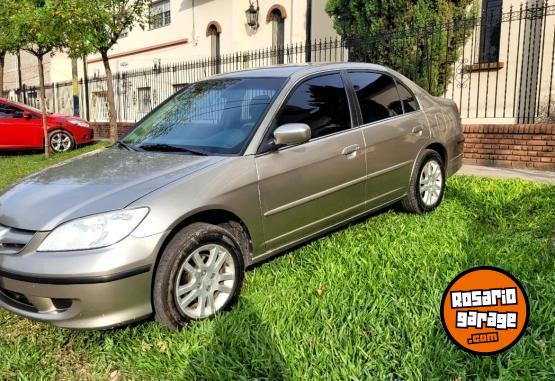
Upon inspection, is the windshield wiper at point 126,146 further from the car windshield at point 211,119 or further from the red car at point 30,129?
the red car at point 30,129

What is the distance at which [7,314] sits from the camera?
3.46 metres

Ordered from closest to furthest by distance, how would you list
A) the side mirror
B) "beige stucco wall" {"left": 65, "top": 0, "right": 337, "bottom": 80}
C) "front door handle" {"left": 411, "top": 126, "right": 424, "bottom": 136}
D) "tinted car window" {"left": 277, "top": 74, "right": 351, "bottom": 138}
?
the side mirror, "tinted car window" {"left": 277, "top": 74, "right": 351, "bottom": 138}, "front door handle" {"left": 411, "top": 126, "right": 424, "bottom": 136}, "beige stucco wall" {"left": 65, "top": 0, "right": 337, "bottom": 80}

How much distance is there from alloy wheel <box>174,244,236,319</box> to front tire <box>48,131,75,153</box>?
35.1 ft

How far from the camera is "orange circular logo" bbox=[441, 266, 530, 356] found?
195 centimetres

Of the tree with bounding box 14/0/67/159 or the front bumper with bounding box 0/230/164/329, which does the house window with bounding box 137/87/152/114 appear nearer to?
the tree with bounding box 14/0/67/159

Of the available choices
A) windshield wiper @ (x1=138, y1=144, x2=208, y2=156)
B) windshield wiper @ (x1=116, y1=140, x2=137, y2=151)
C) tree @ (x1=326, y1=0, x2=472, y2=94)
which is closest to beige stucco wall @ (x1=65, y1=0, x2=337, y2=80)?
tree @ (x1=326, y1=0, x2=472, y2=94)

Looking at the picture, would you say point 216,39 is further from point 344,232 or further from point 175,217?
point 175,217

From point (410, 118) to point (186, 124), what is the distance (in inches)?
87.1

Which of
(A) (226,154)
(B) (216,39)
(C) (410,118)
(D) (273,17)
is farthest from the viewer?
(B) (216,39)

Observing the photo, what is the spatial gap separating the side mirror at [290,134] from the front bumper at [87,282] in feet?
3.69

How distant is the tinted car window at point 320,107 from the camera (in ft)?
12.6

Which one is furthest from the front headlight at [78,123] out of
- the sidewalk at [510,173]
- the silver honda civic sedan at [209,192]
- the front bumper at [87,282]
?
the front bumper at [87,282]

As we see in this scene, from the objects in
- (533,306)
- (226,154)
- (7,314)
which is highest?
(226,154)

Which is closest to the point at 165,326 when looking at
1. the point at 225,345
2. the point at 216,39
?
the point at 225,345
